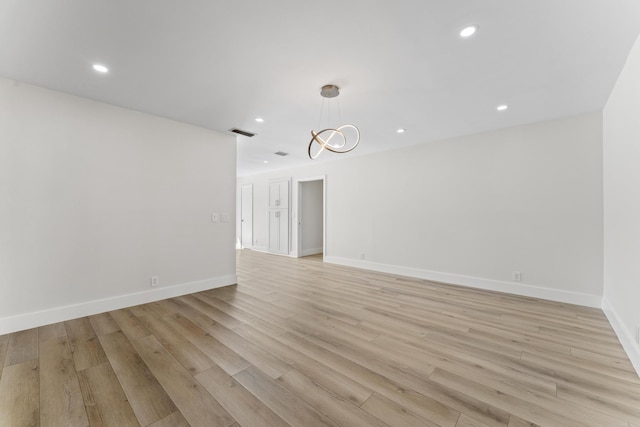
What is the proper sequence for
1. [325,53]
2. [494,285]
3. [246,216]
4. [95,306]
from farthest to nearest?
[246,216] < [494,285] < [95,306] < [325,53]

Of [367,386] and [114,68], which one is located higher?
[114,68]

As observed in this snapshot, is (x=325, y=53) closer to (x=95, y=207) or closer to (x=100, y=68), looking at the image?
(x=100, y=68)

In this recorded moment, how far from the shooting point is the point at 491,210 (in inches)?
159

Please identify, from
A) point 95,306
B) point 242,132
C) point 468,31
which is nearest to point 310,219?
point 242,132

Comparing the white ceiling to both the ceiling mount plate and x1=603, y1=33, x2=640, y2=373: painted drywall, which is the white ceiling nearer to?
the ceiling mount plate

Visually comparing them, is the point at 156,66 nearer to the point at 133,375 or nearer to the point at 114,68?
the point at 114,68

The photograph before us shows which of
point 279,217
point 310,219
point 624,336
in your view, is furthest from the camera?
point 310,219

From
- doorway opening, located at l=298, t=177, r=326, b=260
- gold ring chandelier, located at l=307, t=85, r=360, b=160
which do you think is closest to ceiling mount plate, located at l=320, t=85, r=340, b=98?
gold ring chandelier, located at l=307, t=85, r=360, b=160

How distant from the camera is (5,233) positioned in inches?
101

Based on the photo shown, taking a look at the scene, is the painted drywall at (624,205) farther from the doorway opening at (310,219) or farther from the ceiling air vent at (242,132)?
the doorway opening at (310,219)

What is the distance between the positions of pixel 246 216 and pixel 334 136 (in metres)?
5.19

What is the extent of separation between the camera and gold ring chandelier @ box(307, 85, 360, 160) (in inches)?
108

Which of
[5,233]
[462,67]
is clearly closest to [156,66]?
[5,233]

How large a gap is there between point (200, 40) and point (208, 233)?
9.35ft
